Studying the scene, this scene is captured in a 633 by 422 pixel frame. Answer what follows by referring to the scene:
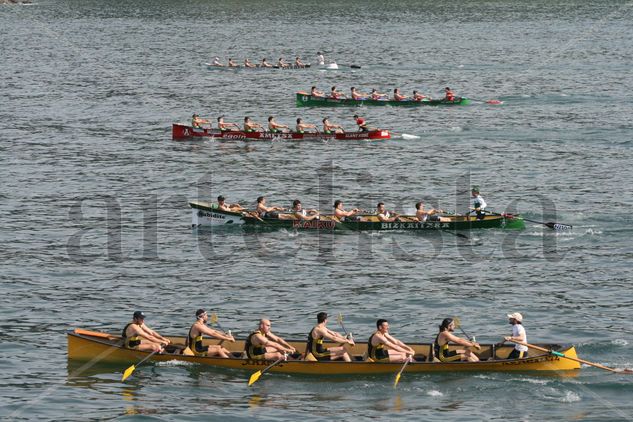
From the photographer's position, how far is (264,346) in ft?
138

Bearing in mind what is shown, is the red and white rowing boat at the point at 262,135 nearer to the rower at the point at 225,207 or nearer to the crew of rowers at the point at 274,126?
the crew of rowers at the point at 274,126

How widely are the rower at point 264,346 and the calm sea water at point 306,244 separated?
3.19 feet

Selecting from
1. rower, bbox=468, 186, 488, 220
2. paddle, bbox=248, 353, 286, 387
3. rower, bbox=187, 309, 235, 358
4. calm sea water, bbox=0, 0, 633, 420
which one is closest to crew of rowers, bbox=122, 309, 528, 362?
rower, bbox=187, 309, 235, 358

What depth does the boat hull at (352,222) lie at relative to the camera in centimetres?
6203

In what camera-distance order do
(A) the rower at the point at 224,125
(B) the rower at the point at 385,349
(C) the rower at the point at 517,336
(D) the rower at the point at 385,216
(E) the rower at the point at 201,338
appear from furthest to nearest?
1. (A) the rower at the point at 224,125
2. (D) the rower at the point at 385,216
3. (E) the rower at the point at 201,338
4. (B) the rower at the point at 385,349
5. (C) the rower at the point at 517,336

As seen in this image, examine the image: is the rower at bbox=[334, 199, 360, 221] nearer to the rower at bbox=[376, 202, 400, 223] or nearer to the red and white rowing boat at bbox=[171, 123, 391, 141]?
the rower at bbox=[376, 202, 400, 223]

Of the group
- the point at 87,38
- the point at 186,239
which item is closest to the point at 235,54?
the point at 87,38

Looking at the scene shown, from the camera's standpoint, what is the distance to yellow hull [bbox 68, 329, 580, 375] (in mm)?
41688

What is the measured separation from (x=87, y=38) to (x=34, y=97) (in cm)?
6405

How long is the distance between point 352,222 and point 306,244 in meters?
3.06

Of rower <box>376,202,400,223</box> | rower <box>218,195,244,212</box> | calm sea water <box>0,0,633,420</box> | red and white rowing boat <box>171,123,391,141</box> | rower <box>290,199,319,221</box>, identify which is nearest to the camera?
calm sea water <box>0,0,633,420</box>

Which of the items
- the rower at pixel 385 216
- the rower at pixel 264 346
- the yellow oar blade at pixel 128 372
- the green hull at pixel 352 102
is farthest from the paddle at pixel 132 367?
the green hull at pixel 352 102

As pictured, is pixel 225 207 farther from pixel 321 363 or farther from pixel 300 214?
pixel 321 363

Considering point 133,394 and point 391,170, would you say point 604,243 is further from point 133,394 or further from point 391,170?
point 133,394
